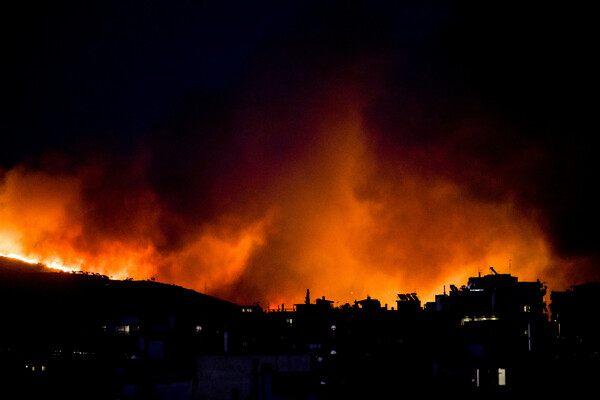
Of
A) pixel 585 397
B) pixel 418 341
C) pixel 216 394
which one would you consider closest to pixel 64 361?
pixel 216 394

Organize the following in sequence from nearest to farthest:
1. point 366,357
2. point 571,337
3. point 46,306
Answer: point 366,357 → point 46,306 → point 571,337

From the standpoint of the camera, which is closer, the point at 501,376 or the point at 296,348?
the point at 296,348

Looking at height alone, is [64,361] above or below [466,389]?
above

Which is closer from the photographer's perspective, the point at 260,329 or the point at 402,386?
the point at 402,386

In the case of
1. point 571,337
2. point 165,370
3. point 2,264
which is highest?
point 2,264

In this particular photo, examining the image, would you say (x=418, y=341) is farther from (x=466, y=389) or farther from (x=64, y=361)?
(x=64, y=361)

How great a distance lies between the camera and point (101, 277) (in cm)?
6862

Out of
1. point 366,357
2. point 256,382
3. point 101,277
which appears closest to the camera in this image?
point 256,382

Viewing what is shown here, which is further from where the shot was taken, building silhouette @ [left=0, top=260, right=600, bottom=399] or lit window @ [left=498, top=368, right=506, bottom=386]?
lit window @ [left=498, top=368, right=506, bottom=386]

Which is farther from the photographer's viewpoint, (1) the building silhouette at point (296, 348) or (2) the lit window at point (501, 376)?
(2) the lit window at point (501, 376)

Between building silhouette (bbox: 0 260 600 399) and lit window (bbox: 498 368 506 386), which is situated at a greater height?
building silhouette (bbox: 0 260 600 399)

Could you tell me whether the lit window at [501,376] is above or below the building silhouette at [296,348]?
below

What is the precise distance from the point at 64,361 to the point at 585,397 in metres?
33.5

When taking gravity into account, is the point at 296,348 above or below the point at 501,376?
above
